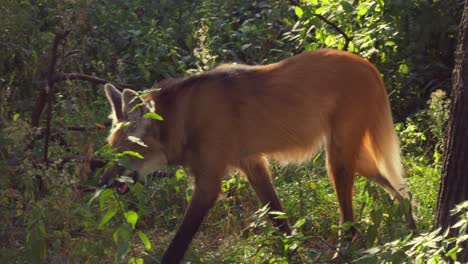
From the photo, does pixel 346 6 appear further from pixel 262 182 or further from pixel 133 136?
pixel 133 136

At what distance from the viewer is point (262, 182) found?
5.01 meters

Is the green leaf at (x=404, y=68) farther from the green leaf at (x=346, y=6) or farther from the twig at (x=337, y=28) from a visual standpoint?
the green leaf at (x=346, y=6)

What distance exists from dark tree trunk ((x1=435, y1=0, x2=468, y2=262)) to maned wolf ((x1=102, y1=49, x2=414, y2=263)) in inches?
28.0

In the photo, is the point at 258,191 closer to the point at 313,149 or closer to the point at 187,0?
the point at 313,149

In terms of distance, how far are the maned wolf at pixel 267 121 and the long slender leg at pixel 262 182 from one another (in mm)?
24

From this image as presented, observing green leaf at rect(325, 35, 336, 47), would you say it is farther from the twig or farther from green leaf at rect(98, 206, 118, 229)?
A: green leaf at rect(98, 206, 118, 229)

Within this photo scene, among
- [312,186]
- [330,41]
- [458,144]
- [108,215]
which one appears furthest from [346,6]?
[108,215]

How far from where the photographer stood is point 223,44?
24.8ft

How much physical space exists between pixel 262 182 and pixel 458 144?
1.46 m

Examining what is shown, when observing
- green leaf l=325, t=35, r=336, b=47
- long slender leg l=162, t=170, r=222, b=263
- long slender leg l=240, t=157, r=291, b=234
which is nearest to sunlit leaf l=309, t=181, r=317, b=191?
long slender leg l=240, t=157, r=291, b=234

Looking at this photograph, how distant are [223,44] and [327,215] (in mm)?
2814

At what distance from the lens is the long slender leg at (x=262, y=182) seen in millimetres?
4977

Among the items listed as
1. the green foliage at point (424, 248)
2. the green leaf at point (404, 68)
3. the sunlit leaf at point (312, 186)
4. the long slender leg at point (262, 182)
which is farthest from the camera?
the green leaf at point (404, 68)

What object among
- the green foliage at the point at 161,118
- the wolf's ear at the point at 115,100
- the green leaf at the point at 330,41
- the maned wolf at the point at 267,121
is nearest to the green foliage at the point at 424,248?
the green foliage at the point at 161,118
